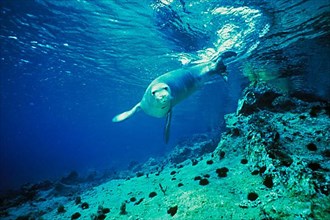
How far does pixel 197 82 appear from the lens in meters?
6.85

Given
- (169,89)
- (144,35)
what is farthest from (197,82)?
(144,35)

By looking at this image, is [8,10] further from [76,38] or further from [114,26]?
[114,26]

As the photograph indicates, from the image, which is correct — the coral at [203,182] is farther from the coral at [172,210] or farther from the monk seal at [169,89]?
the monk seal at [169,89]

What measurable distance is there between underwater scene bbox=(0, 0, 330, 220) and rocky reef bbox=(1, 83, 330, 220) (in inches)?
1.1

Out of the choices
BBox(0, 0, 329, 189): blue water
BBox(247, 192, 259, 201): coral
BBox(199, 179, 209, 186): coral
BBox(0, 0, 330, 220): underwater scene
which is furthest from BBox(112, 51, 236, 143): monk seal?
BBox(0, 0, 329, 189): blue water

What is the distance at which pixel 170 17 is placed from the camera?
477 inches

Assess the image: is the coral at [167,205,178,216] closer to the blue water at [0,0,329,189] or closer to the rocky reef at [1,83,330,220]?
the rocky reef at [1,83,330,220]

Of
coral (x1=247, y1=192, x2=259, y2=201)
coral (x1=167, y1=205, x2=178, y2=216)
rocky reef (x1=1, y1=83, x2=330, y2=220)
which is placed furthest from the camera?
coral (x1=167, y1=205, x2=178, y2=216)

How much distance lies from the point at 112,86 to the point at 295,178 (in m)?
30.0

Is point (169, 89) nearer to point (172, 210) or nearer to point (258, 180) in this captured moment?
point (172, 210)

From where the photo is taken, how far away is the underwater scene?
4.72 m

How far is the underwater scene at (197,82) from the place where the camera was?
4.72 metres

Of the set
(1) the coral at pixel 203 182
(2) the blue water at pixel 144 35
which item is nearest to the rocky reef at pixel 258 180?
(1) the coral at pixel 203 182

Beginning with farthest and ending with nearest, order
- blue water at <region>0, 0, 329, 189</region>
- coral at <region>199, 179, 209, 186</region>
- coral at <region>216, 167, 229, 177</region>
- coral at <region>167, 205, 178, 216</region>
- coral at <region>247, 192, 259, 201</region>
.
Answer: blue water at <region>0, 0, 329, 189</region> < coral at <region>216, 167, 229, 177</region> < coral at <region>199, 179, 209, 186</region> < coral at <region>167, 205, 178, 216</region> < coral at <region>247, 192, 259, 201</region>
